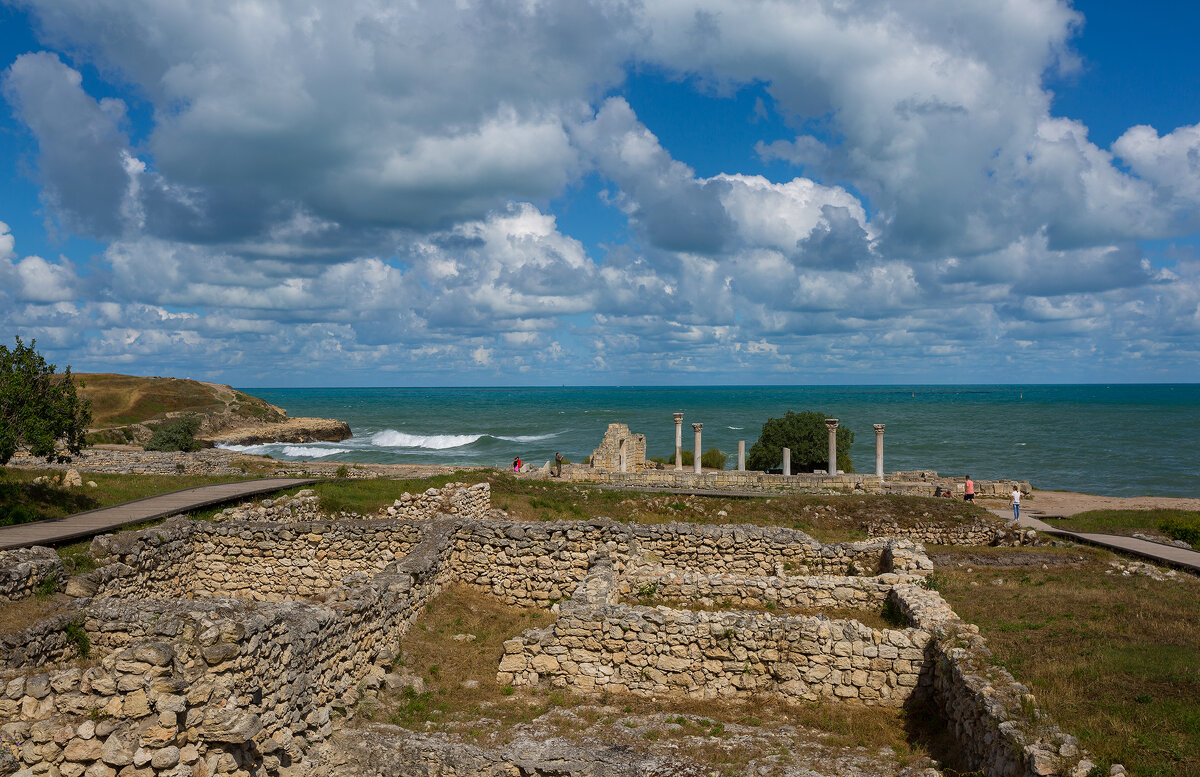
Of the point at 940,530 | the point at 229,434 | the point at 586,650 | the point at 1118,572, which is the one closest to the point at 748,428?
the point at 229,434

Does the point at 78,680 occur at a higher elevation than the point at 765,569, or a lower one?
higher

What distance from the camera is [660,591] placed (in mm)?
12930

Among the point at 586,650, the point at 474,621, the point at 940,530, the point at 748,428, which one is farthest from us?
the point at 748,428

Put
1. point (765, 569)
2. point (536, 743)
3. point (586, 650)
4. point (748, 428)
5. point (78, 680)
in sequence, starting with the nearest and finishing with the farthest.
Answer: point (78, 680) → point (536, 743) → point (586, 650) → point (765, 569) → point (748, 428)

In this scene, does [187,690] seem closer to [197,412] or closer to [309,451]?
[309,451]

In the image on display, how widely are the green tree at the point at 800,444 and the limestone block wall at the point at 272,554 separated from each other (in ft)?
128

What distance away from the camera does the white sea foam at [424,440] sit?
298 ft

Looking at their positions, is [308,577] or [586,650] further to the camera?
[308,577]

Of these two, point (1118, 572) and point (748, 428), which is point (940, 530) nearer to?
point (1118, 572)

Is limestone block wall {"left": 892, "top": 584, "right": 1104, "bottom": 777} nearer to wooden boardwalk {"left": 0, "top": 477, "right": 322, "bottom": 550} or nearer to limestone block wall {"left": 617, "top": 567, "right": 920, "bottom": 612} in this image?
limestone block wall {"left": 617, "top": 567, "right": 920, "bottom": 612}

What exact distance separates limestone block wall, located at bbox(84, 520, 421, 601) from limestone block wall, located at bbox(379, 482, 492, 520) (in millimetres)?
3210

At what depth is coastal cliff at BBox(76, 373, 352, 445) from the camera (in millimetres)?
83062

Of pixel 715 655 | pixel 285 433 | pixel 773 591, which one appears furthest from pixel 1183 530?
pixel 285 433

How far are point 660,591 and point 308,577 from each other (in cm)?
719
